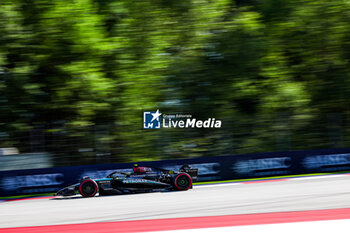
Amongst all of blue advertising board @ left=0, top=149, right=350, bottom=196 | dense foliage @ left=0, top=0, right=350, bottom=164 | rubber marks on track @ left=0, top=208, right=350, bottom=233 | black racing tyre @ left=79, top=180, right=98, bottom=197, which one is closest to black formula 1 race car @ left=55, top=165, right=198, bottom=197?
black racing tyre @ left=79, top=180, right=98, bottom=197

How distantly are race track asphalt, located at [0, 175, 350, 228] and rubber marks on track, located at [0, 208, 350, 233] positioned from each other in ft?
1.01

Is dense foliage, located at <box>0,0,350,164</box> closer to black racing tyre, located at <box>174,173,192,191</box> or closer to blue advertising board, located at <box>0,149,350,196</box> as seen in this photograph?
blue advertising board, located at <box>0,149,350,196</box>

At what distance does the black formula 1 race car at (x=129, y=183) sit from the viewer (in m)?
10.4

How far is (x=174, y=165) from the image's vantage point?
43.5ft

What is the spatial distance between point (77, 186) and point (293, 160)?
6958mm

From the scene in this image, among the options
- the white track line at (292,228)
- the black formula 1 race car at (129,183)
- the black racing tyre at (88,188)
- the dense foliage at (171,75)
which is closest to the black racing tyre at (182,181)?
the black formula 1 race car at (129,183)

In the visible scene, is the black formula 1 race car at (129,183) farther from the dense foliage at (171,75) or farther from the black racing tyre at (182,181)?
the dense foliage at (171,75)

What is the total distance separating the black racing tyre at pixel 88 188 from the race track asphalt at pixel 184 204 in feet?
0.67

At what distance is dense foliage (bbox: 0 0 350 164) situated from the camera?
14.2 metres

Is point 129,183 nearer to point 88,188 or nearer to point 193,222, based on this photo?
point 88,188

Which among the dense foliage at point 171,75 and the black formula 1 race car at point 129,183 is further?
the dense foliage at point 171,75

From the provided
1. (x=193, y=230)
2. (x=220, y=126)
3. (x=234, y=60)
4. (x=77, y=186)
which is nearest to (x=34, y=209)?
(x=77, y=186)

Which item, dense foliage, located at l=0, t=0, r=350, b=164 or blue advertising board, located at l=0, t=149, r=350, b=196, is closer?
blue advertising board, located at l=0, t=149, r=350, b=196

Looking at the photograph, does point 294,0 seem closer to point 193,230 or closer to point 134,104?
point 134,104
